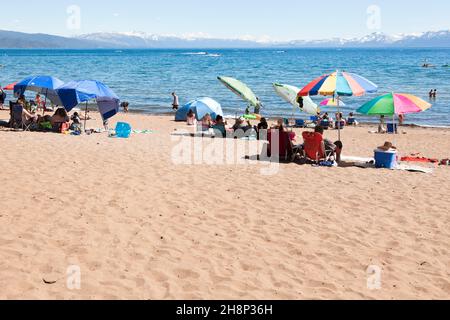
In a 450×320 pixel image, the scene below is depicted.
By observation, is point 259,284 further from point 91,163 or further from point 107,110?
point 107,110

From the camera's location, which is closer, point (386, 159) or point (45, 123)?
point (386, 159)

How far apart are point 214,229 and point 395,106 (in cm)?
677

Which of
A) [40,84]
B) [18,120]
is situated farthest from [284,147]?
[18,120]

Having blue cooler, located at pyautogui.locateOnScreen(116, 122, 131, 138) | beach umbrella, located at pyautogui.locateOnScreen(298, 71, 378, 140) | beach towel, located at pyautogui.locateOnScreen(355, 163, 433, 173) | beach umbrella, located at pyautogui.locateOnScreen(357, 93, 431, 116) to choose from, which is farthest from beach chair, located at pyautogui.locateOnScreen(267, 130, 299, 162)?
blue cooler, located at pyautogui.locateOnScreen(116, 122, 131, 138)

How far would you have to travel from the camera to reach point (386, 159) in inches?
482

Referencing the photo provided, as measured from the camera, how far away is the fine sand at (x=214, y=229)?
5.39m

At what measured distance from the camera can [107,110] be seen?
17.2 m

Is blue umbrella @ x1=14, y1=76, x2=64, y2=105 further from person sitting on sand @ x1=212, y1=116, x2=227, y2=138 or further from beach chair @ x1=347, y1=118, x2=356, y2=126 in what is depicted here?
beach chair @ x1=347, y1=118, x2=356, y2=126

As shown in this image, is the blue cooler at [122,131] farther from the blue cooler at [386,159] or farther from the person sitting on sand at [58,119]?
the blue cooler at [386,159]

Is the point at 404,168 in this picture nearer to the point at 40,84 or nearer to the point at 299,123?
the point at 299,123

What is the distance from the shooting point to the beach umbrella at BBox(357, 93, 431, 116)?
11602 millimetres

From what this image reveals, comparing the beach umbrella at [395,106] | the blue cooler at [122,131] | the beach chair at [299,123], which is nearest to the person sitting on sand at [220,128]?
the blue cooler at [122,131]

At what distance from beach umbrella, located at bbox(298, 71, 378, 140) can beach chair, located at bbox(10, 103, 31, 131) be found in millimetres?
9998
